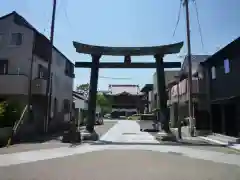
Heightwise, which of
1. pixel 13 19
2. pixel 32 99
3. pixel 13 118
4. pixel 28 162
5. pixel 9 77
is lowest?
pixel 28 162

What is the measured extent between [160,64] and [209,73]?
573cm

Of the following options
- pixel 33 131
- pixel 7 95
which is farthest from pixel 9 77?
pixel 33 131

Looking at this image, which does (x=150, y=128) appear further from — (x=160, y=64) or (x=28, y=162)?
(x=28, y=162)

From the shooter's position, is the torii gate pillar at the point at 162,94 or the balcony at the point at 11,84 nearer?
the torii gate pillar at the point at 162,94

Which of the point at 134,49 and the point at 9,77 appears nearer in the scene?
the point at 134,49

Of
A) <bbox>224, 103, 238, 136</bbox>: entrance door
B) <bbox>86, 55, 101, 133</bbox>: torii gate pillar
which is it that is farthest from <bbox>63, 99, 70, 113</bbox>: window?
<bbox>224, 103, 238, 136</bbox>: entrance door

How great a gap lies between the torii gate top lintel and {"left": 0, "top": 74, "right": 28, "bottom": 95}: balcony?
6.28 m

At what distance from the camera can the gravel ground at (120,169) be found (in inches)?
355

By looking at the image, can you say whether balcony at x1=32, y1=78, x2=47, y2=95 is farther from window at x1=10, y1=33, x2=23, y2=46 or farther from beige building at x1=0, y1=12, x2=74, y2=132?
window at x1=10, y1=33, x2=23, y2=46

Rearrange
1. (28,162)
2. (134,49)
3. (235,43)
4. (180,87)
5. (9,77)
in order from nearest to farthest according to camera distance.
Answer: (28,162)
(235,43)
(134,49)
(9,77)
(180,87)

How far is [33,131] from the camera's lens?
904 inches

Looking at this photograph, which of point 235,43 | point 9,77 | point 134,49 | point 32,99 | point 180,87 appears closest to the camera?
point 235,43

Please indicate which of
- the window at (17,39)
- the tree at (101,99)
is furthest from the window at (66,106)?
the tree at (101,99)

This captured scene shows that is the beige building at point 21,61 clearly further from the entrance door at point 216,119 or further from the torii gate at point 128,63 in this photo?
the entrance door at point 216,119
